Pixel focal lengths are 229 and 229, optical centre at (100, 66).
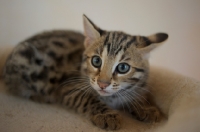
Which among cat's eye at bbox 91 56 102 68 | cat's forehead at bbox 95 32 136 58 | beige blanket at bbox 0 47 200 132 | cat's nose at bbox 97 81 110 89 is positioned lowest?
beige blanket at bbox 0 47 200 132

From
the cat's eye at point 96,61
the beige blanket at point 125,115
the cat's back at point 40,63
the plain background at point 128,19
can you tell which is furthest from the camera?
the plain background at point 128,19

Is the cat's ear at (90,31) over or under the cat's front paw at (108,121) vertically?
over

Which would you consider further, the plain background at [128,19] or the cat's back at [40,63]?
the plain background at [128,19]

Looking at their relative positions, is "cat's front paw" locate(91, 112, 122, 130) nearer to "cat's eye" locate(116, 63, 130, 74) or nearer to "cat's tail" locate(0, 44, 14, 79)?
"cat's eye" locate(116, 63, 130, 74)

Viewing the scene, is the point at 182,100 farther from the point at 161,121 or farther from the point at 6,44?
the point at 6,44

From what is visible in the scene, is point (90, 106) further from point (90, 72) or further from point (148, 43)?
point (148, 43)

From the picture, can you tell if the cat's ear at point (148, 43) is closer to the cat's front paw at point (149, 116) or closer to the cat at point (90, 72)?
the cat at point (90, 72)

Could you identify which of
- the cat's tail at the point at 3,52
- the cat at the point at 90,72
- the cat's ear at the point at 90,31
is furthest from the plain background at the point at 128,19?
the cat's ear at the point at 90,31

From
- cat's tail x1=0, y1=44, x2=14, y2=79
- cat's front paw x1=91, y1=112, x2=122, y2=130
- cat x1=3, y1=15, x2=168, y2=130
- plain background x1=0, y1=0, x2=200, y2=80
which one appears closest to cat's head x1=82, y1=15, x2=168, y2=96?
cat x1=3, y1=15, x2=168, y2=130
